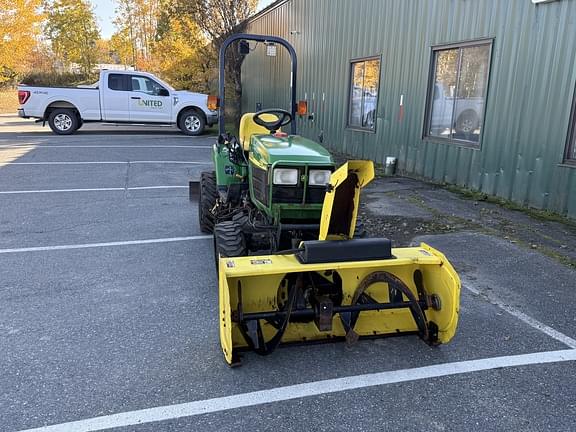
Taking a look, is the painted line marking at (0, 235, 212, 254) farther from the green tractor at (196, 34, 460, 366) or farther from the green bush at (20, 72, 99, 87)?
the green bush at (20, 72, 99, 87)

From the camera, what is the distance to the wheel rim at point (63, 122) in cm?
1576

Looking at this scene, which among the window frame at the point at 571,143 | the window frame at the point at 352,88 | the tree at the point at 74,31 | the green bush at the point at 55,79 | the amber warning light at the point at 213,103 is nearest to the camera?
the amber warning light at the point at 213,103

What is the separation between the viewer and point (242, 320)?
2908 millimetres

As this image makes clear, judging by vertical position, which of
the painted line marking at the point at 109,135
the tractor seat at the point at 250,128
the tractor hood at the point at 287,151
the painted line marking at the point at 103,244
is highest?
the tractor seat at the point at 250,128

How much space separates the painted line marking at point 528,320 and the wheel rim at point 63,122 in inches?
587

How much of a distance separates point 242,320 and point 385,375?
94 centimetres

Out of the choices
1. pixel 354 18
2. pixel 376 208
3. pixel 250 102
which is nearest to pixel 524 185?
pixel 376 208

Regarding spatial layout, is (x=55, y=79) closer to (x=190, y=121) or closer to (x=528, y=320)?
(x=190, y=121)

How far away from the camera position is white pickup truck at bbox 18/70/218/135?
15258 millimetres

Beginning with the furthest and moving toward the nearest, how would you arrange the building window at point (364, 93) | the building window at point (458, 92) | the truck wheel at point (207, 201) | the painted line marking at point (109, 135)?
1. the painted line marking at point (109, 135)
2. the building window at point (364, 93)
3. the building window at point (458, 92)
4. the truck wheel at point (207, 201)

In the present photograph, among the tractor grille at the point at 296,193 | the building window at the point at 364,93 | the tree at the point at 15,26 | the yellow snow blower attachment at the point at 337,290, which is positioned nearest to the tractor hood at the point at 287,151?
the tractor grille at the point at 296,193

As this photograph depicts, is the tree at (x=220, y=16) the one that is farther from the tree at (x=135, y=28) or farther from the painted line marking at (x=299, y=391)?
→ the painted line marking at (x=299, y=391)

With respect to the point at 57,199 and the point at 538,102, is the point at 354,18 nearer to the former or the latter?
the point at 538,102

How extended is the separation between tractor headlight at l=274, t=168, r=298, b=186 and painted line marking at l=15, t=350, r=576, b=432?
1567 mm
